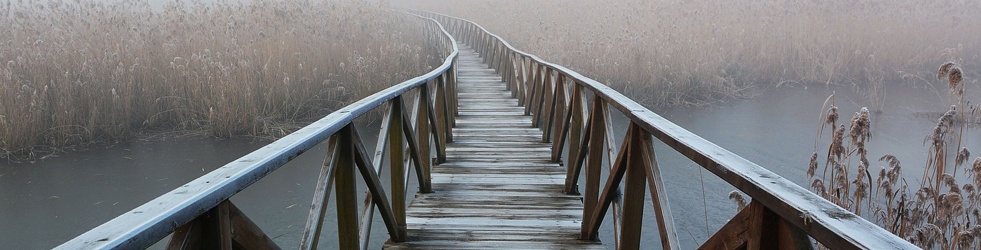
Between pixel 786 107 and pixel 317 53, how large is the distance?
674 cm

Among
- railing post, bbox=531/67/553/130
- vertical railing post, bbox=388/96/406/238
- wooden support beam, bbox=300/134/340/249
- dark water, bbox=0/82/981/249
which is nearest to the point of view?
wooden support beam, bbox=300/134/340/249

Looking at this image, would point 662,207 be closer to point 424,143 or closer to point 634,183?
point 634,183

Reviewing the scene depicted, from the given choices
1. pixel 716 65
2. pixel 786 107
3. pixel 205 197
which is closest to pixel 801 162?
pixel 786 107

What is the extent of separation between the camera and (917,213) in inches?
146

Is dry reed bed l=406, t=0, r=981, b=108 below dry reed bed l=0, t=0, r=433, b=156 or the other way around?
below

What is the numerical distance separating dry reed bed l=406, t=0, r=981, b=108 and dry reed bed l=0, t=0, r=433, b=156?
137 inches

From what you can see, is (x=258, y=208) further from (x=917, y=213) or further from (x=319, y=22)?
(x=319, y=22)

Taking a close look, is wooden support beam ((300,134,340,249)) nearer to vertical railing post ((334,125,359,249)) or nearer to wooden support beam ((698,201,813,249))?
vertical railing post ((334,125,359,249))

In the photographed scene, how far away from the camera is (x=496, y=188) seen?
486 cm

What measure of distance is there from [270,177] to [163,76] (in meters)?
2.49

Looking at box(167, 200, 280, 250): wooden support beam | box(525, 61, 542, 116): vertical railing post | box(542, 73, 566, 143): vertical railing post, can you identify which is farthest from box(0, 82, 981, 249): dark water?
box(167, 200, 280, 250): wooden support beam

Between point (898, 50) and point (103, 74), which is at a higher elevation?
point (103, 74)

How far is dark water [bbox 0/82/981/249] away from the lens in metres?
5.28

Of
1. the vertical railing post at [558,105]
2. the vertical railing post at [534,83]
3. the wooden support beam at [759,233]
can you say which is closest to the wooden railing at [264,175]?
the wooden support beam at [759,233]
